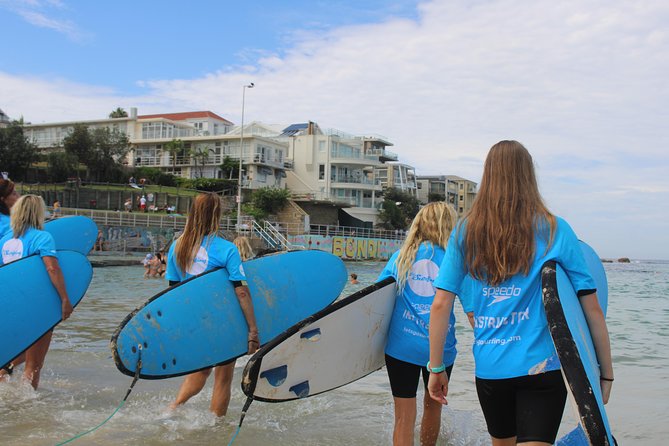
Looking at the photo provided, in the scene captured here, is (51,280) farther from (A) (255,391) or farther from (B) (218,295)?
(A) (255,391)

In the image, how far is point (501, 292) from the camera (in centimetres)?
268

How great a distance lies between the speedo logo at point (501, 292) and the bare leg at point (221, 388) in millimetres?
2617

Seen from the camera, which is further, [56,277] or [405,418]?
[56,277]

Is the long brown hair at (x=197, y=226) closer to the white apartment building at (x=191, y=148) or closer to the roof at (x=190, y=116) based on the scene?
the white apartment building at (x=191, y=148)

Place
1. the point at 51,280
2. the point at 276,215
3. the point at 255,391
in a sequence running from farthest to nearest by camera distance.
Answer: the point at 276,215 < the point at 51,280 < the point at 255,391

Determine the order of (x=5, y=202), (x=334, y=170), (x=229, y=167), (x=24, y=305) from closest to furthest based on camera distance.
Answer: (x=24, y=305), (x=5, y=202), (x=229, y=167), (x=334, y=170)

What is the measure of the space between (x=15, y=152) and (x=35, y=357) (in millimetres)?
51314

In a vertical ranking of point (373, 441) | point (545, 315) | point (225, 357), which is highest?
point (545, 315)

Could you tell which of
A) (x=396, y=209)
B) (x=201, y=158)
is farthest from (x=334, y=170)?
(x=201, y=158)

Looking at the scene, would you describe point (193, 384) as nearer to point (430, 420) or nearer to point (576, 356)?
point (430, 420)

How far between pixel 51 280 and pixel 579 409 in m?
4.40

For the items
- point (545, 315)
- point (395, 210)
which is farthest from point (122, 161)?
point (545, 315)

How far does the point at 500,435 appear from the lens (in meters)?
2.73

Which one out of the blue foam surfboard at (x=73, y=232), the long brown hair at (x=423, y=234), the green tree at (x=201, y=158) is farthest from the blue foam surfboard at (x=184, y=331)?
the green tree at (x=201, y=158)
